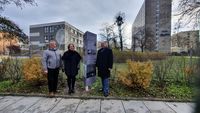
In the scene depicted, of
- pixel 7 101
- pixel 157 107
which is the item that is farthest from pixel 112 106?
pixel 7 101

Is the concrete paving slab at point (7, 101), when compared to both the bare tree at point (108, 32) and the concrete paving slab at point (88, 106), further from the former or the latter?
the bare tree at point (108, 32)

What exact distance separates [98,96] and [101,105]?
0.94 m

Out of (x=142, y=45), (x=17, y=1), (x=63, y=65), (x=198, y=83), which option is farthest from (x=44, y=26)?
(x=198, y=83)

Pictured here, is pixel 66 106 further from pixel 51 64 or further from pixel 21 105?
pixel 51 64

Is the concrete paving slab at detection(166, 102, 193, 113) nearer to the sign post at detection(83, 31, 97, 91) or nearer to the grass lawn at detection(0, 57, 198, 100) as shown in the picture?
the grass lawn at detection(0, 57, 198, 100)

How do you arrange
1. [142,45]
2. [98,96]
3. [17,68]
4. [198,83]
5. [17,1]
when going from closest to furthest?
A: [198,83] < [98,96] < [17,68] < [17,1] < [142,45]

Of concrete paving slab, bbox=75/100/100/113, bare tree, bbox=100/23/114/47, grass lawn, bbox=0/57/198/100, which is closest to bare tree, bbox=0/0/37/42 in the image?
grass lawn, bbox=0/57/198/100

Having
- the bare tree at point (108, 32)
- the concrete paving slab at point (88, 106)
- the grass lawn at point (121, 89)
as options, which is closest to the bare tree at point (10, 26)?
the grass lawn at point (121, 89)

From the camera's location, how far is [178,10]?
1330 centimetres

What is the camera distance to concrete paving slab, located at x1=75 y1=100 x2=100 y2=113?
5.90m

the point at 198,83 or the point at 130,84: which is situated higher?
the point at 198,83

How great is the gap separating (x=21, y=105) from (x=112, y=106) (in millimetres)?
2664

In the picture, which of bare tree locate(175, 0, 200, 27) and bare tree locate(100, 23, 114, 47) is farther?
bare tree locate(100, 23, 114, 47)

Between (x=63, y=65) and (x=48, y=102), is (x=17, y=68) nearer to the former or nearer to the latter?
(x=63, y=65)
